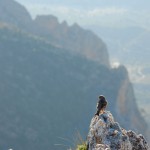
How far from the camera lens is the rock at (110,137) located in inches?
492

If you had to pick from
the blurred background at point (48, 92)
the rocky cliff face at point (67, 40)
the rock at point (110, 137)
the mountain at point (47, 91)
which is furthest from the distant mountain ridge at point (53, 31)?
the rock at point (110, 137)

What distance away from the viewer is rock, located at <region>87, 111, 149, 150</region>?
12.5 meters

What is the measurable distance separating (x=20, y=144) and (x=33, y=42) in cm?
5085

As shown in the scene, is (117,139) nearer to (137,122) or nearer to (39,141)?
(39,141)

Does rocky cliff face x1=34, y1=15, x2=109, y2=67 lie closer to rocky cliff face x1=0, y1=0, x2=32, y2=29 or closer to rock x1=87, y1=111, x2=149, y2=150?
rocky cliff face x1=0, y1=0, x2=32, y2=29

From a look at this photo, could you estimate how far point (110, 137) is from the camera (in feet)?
41.9

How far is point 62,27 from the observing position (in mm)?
197625

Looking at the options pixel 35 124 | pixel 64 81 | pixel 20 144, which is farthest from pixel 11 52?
pixel 20 144

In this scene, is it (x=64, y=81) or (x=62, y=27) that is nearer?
(x=64, y=81)

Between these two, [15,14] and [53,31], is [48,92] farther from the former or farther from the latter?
[15,14]

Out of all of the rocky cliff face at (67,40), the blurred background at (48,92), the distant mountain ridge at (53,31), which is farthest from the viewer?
the rocky cliff face at (67,40)

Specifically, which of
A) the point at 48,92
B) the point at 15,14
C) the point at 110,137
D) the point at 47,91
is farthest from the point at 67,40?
the point at 110,137

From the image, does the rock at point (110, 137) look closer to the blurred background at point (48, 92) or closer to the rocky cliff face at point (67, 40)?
the blurred background at point (48, 92)

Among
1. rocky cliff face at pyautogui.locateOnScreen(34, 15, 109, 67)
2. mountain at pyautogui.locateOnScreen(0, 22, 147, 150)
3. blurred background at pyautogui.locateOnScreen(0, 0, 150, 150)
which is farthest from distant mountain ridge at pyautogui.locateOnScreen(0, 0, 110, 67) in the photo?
mountain at pyautogui.locateOnScreen(0, 22, 147, 150)
